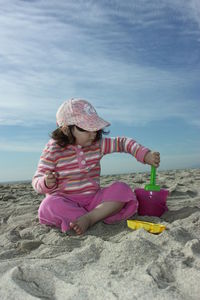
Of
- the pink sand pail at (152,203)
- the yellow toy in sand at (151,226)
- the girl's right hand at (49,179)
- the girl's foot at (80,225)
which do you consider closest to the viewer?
the yellow toy in sand at (151,226)

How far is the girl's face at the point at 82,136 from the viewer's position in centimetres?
250

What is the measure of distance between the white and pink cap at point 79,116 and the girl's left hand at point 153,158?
362 millimetres

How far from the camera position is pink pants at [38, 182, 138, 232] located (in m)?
2.36

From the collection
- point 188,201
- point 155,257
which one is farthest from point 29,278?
point 188,201

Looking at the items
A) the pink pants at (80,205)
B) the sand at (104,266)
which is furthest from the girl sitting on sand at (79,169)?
the sand at (104,266)

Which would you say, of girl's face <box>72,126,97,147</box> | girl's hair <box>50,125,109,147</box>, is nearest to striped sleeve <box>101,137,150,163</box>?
girl's face <box>72,126,97,147</box>

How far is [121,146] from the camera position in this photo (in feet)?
8.83

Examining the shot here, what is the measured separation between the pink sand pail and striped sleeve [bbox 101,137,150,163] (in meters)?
0.27

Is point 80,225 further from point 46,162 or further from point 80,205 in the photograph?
point 46,162

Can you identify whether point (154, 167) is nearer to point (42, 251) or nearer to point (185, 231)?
point (185, 231)

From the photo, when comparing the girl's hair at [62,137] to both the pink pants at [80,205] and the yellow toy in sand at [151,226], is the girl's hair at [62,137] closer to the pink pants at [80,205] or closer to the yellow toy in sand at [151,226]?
the pink pants at [80,205]

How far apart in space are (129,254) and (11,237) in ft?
3.10

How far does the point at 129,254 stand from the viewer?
149cm

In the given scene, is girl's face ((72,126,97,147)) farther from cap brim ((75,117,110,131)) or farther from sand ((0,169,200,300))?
sand ((0,169,200,300))
